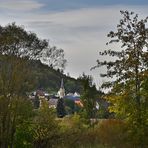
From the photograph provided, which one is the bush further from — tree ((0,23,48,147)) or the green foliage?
tree ((0,23,48,147))

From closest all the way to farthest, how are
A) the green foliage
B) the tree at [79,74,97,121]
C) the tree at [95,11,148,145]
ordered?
the tree at [95,11,148,145] < the green foliage < the tree at [79,74,97,121]

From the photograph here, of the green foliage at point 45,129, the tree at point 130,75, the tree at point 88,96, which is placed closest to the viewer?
the tree at point 130,75

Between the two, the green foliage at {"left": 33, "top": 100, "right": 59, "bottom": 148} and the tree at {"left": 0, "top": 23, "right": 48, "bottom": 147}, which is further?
the green foliage at {"left": 33, "top": 100, "right": 59, "bottom": 148}

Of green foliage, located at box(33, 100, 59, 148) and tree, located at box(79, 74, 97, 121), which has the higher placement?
tree, located at box(79, 74, 97, 121)

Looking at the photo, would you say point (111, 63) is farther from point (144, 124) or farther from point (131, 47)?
point (144, 124)

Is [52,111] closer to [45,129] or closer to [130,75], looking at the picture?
[45,129]

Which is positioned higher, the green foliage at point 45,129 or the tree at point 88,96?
the tree at point 88,96

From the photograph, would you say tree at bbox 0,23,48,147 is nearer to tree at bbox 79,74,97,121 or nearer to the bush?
the bush

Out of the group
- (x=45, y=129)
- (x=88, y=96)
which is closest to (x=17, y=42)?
(x=45, y=129)

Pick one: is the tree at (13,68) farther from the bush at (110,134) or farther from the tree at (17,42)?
the bush at (110,134)

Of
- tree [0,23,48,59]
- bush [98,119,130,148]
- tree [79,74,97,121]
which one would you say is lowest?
bush [98,119,130,148]

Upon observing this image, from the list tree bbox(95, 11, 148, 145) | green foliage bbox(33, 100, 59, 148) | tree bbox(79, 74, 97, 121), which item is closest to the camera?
tree bbox(95, 11, 148, 145)

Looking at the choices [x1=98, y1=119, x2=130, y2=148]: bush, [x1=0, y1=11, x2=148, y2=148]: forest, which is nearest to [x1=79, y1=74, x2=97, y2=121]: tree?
[x1=0, y1=11, x2=148, y2=148]: forest

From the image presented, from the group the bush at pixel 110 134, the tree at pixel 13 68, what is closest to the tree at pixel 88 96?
the bush at pixel 110 134
